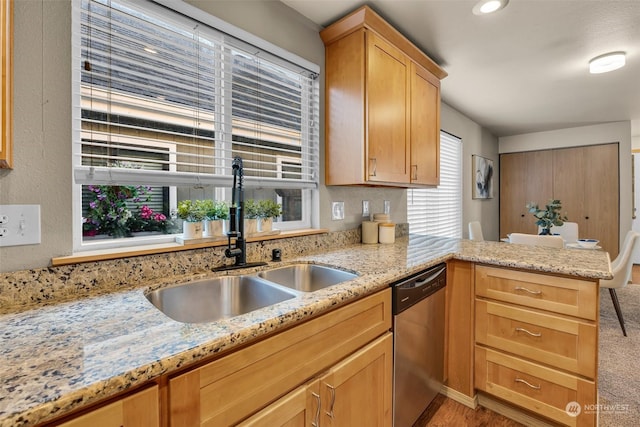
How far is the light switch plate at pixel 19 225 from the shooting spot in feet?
3.10

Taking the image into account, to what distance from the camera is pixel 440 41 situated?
7.22 ft

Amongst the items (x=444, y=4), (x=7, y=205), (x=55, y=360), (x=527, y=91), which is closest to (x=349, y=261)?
(x=55, y=360)

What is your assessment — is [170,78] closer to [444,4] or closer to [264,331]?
[264,331]

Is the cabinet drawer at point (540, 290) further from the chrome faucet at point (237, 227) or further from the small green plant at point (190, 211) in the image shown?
the small green plant at point (190, 211)

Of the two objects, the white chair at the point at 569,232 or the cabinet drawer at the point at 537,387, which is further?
the white chair at the point at 569,232

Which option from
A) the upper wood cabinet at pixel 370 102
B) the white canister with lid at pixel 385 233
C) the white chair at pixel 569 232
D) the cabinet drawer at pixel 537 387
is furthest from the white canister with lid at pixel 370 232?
the white chair at pixel 569 232

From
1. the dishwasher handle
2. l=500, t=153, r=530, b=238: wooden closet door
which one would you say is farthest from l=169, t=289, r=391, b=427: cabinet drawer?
l=500, t=153, r=530, b=238: wooden closet door

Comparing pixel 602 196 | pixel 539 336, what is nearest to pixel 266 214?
pixel 539 336

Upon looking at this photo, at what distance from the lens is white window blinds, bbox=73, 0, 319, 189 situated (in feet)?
3.76

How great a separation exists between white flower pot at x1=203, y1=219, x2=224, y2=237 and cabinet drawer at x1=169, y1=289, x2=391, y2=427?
0.75 meters

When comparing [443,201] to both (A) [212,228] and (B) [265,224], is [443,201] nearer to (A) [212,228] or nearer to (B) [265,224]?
(B) [265,224]

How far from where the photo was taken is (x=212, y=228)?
1.46 m

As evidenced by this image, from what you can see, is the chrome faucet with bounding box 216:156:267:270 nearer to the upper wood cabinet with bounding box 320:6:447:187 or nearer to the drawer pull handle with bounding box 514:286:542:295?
the upper wood cabinet with bounding box 320:6:447:187

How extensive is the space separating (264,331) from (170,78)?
1224 millimetres
